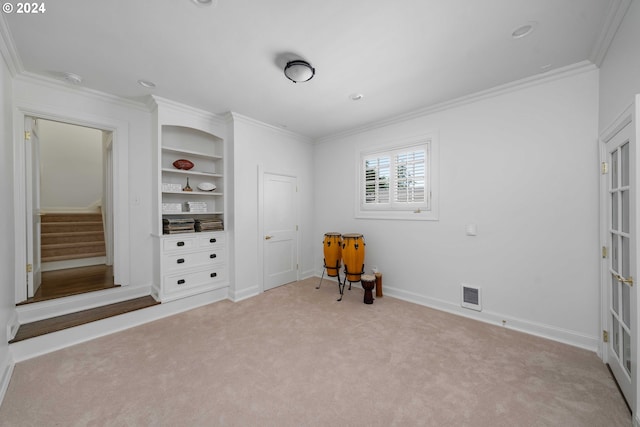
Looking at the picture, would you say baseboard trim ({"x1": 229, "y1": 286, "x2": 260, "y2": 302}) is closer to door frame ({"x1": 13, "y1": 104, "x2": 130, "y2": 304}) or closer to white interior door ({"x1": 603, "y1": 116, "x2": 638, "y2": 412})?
door frame ({"x1": 13, "y1": 104, "x2": 130, "y2": 304})

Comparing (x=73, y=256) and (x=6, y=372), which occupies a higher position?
(x=73, y=256)

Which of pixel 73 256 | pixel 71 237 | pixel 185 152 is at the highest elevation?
pixel 185 152

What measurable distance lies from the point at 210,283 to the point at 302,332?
164cm

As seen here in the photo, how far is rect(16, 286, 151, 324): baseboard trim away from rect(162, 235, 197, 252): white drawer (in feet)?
2.20

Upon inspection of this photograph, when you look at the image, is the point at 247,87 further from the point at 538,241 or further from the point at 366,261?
the point at 538,241

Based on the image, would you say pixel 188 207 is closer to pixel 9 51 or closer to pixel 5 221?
pixel 5 221

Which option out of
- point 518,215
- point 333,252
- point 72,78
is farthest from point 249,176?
point 518,215

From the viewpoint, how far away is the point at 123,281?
3.07 m

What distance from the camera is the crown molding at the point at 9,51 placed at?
180 centimetres

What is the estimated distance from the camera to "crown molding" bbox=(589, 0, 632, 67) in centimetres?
159

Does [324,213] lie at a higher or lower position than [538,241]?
higher

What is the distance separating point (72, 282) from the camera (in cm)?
313

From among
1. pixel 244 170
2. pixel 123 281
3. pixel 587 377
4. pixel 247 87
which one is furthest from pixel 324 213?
pixel 587 377

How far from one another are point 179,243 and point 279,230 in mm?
1504
